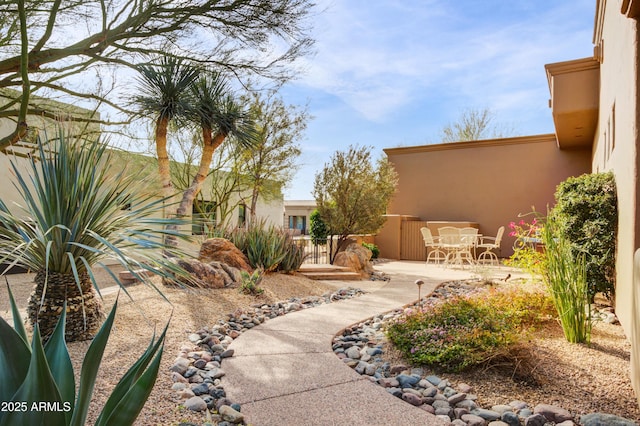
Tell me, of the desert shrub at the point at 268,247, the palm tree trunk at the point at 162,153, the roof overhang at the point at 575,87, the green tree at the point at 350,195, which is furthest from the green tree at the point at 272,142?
the roof overhang at the point at 575,87

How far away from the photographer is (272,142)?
14.3 m

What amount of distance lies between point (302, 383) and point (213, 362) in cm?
86

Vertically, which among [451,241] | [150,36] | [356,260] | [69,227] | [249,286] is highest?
[150,36]

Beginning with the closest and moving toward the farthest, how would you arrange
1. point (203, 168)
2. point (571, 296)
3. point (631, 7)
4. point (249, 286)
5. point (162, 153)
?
point (631, 7) → point (571, 296) → point (249, 286) → point (162, 153) → point (203, 168)

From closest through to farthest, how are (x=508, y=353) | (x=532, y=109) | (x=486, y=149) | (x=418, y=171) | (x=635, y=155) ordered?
(x=508, y=353), (x=635, y=155), (x=486, y=149), (x=418, y=171), (x=532, y=109)

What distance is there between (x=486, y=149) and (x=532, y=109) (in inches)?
224

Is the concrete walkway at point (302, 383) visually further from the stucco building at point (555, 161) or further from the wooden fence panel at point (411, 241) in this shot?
the wooden fence panel at point (411, 241)

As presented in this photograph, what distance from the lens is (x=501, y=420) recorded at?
2488 millimetres

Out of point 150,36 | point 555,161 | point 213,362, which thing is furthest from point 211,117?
point 555,161

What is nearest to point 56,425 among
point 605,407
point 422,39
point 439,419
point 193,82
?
point 439,419

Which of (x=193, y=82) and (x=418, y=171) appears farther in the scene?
(x=418, y=171)

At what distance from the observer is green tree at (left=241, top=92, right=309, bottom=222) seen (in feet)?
45.9

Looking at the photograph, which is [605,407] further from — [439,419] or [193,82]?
[193,82]

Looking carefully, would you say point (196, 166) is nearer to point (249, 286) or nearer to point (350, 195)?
point (350, 195)
